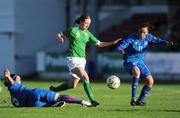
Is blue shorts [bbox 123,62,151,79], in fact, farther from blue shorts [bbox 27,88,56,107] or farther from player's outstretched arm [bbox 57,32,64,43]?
blue shorts [bbox 27,88,56,107]

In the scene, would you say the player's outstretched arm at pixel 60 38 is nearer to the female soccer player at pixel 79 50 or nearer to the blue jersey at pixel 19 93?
the female soccer player at pixel 79 50

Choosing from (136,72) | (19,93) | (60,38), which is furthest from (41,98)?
(136,72)

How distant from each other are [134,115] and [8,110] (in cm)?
277

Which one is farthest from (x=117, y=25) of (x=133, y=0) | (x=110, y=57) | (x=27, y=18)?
(x=110, y=57)

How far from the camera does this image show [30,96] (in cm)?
1606

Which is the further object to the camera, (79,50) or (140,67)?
(140,67)

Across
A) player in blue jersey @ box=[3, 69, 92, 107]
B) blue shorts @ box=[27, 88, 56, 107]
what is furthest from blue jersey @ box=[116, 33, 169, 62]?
blue shorts @ box=[27, 88, 56, 107]

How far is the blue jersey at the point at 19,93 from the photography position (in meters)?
16.0

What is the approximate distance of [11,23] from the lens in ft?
138

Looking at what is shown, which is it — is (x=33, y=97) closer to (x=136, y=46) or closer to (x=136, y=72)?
(x=136, y=72)

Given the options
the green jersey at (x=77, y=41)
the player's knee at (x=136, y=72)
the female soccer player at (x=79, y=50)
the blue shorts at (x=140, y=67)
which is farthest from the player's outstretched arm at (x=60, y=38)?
the player's knee at (x=136, y=72)

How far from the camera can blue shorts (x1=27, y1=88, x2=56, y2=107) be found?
52.2 ft

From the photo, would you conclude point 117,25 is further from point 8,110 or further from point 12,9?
point 8,110

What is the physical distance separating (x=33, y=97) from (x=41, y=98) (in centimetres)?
18
